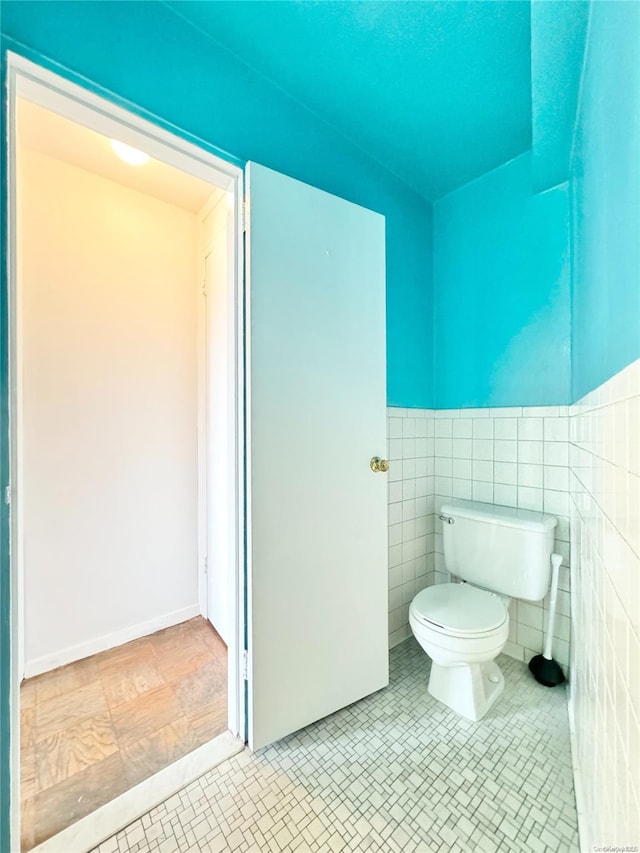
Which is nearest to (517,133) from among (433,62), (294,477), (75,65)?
(433,62)

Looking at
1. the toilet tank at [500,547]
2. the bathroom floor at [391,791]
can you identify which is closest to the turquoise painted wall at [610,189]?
the toilet tank at [500,547]

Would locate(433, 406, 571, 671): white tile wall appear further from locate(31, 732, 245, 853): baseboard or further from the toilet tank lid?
locate(31, 732, 245, 853): baseboard

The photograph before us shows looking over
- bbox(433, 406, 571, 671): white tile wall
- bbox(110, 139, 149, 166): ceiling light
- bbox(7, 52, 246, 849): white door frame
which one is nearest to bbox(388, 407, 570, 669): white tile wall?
bbox(433, 406, 571, 671): white tile wall

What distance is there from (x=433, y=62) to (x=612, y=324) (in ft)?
4.18

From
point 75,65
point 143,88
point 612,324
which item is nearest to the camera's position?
point 612,324

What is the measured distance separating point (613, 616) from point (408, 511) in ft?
4.36

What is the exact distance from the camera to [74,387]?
1843 millimetres

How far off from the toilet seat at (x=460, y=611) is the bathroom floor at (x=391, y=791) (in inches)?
15.8

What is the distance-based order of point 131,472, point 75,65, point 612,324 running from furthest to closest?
point 131,472, point 75,65, point 612,324

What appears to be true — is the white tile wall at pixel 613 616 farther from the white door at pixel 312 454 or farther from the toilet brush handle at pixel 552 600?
the white door at pixel 312 454

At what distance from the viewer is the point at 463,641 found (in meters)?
1.32

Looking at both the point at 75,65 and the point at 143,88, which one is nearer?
the point at 75,65

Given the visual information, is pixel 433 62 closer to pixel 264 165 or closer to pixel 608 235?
pixel 264 165

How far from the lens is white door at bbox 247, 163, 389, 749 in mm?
1238
